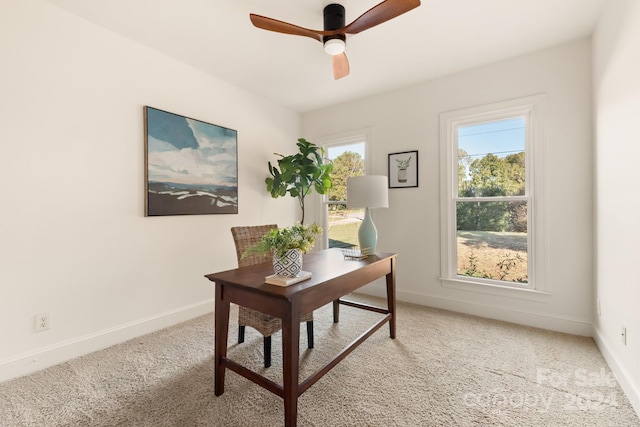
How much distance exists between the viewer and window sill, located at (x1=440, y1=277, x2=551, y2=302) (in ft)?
8.96

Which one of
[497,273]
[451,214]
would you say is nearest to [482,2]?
[451,214]

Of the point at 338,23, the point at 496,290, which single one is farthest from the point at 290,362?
the point at 496,290

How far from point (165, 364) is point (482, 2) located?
3.51 meters

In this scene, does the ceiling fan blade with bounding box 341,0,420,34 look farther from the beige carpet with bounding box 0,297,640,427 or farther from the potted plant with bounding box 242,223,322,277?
the beige carpet with bounding box 0,297,640,427

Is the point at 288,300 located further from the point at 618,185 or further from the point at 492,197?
the point at 492,197

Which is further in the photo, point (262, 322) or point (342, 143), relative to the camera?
point (342, 143)

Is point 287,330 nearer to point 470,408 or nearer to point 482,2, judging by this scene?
point 470,408

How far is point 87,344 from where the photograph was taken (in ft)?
7.50

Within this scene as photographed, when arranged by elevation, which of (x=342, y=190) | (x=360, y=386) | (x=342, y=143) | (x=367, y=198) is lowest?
(x=360, y=386)

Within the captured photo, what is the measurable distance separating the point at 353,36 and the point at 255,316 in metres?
2.42

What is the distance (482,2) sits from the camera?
81.6 inches

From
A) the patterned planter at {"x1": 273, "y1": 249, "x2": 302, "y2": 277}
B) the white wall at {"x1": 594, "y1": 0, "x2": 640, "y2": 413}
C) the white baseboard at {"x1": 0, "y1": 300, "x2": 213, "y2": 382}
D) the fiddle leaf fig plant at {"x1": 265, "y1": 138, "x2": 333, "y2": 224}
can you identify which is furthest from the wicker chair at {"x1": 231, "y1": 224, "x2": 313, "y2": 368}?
the white wall at {"x1": 594, "y1": 0, "x2": 640, "y2": 413}

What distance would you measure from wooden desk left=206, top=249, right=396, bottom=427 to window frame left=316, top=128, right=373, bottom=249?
75.0 inches

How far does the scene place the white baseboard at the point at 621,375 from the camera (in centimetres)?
159
